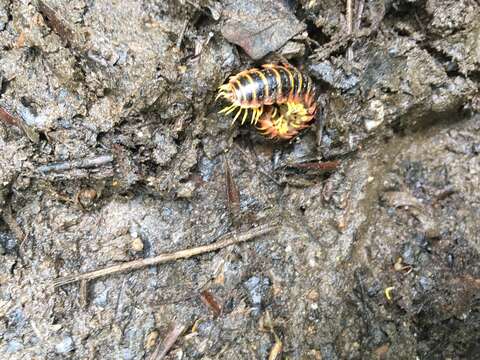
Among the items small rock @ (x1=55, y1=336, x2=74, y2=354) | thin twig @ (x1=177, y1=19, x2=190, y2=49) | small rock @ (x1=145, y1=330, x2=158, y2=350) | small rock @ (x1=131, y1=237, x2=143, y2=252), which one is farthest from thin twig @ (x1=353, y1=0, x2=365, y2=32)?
small rock @ (x1=55, y1=336, x2=74, y2=354)

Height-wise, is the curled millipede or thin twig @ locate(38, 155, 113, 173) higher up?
the curled millipede

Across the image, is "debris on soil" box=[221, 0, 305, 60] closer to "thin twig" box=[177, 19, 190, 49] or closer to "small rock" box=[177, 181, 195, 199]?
"thin twig" box=[177, 19, 190, 49]

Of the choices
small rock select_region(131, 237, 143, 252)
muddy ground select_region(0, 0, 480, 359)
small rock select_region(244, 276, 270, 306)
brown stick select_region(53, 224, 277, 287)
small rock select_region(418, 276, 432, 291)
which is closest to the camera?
muddy ground select_region(0, 0, 480, 359)

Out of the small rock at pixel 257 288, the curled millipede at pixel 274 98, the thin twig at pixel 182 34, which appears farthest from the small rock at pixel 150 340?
the thin twig at pixel 182 34

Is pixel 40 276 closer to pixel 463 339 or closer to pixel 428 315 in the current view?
pixel 428 315

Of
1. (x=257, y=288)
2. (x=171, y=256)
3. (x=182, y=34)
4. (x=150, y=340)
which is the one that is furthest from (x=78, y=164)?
(x=257, y=288)

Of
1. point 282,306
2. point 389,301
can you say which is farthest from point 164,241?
point 389,301
